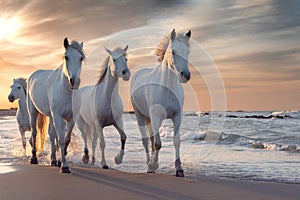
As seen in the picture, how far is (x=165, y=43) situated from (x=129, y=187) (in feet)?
A: 7.88

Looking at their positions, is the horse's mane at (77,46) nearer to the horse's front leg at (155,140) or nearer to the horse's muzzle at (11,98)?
the horse's front leg at (155,140)

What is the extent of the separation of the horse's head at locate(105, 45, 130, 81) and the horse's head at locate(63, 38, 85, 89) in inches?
24.9

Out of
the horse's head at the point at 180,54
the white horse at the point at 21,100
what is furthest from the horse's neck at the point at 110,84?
the white horse at the point at 21,100

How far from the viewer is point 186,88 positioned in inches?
233

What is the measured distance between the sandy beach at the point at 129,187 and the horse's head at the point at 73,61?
57.9 inches

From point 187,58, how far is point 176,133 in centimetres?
122

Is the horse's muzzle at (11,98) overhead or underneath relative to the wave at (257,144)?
overhead

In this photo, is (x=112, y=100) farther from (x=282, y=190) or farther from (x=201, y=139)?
(x=201, y=139)

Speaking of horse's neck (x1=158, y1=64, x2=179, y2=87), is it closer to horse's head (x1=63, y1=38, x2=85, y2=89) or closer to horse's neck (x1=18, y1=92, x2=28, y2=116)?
horse's head (x1=63, y1=38, x2=85, y2=89)

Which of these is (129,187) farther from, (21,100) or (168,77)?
(21,100)

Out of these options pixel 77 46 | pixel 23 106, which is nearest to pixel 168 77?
pixel 77 46

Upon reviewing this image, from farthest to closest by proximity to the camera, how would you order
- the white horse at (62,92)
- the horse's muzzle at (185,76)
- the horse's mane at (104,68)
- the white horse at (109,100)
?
the horse's mane at (104,68)
the white horse at (109,100)
the white horse at (62,92)
the horse's muzzle at (185,76)

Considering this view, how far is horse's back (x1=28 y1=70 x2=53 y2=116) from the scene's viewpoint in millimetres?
6844

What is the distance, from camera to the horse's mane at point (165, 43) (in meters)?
5.21
